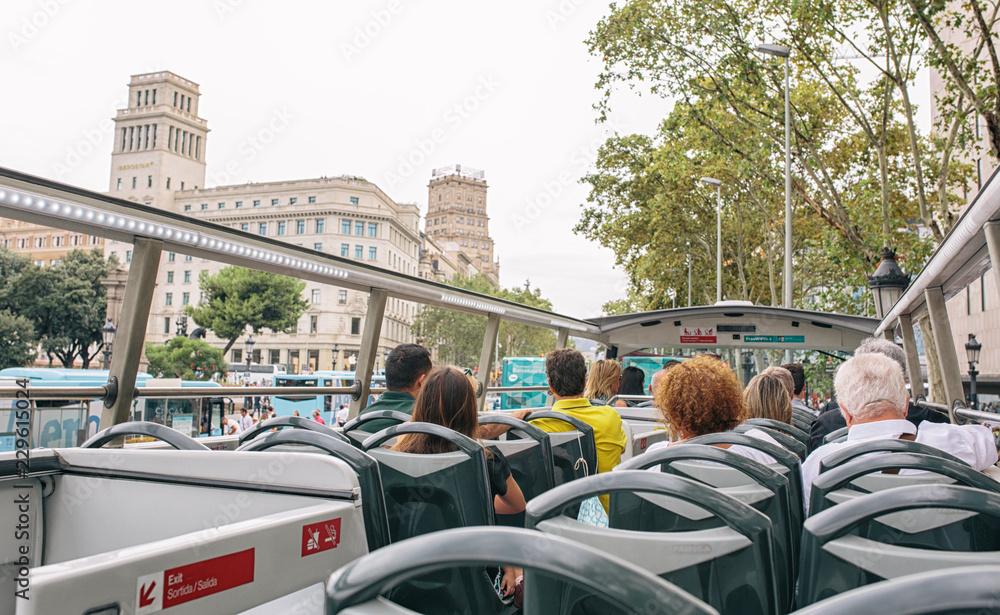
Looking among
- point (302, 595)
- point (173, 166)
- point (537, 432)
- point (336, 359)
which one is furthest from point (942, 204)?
point (173, 166)

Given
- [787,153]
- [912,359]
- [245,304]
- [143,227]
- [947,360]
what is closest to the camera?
[143,227]

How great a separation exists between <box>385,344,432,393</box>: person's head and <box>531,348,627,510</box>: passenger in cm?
86

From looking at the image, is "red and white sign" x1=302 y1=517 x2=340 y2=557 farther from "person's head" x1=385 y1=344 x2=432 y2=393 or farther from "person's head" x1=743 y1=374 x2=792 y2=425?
"person's head" x1=743 y1=374 x2=792 y2=425

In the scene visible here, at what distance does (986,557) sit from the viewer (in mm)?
1407

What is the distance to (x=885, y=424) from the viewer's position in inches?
129

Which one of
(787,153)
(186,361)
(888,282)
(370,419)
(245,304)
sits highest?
(245,304)

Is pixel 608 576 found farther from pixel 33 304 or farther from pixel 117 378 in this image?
pixel 33 304

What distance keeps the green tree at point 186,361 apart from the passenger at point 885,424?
57.0 m

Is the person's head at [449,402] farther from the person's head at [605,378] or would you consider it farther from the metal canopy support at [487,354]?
the metal canopy support at [487,354]

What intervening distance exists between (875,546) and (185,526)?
5.92ft

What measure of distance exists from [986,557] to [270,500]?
1660mm

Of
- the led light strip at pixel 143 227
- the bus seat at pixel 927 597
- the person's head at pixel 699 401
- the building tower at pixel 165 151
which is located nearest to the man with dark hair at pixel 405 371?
the led light strip at pixel 143 227

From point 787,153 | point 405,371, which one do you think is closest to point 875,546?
point 405,371

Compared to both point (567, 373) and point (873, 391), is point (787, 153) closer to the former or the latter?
point (567, 373)
